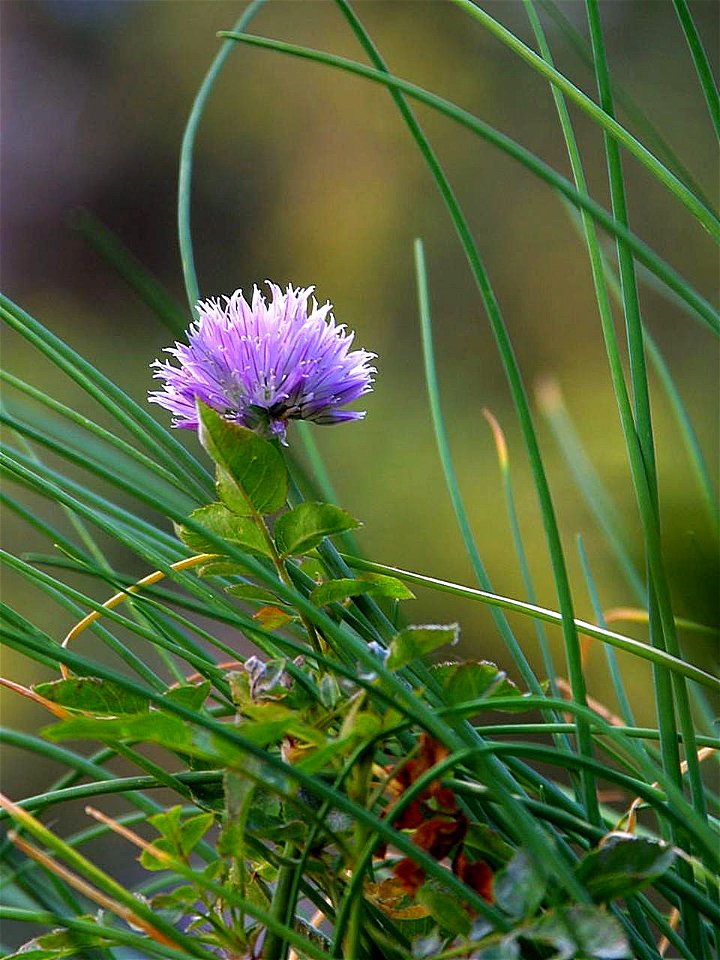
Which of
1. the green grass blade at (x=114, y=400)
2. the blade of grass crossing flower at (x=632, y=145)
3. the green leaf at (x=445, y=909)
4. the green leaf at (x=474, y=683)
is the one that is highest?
the blade of grass crossing flower at (x=632, y=145)

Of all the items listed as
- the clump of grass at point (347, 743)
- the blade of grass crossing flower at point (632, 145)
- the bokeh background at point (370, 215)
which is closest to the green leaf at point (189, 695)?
the clump of grass at point (347, 743)

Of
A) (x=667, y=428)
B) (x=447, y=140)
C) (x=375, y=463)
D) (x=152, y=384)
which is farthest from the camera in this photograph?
(x=447, y=140)

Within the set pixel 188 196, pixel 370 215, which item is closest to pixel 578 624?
pixel 188 196

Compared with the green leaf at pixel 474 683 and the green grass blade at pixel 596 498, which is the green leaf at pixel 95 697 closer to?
the green leaf at pixel 474 683

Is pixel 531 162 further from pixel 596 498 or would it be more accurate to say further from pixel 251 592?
pixel 596 498

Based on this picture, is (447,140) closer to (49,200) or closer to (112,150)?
(112,150)

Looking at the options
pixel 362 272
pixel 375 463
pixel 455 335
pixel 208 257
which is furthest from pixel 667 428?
pixel 208 257

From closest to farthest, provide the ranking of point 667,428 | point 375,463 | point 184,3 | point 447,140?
point 667,428, point 375,463, point 447,140, point 184,3
